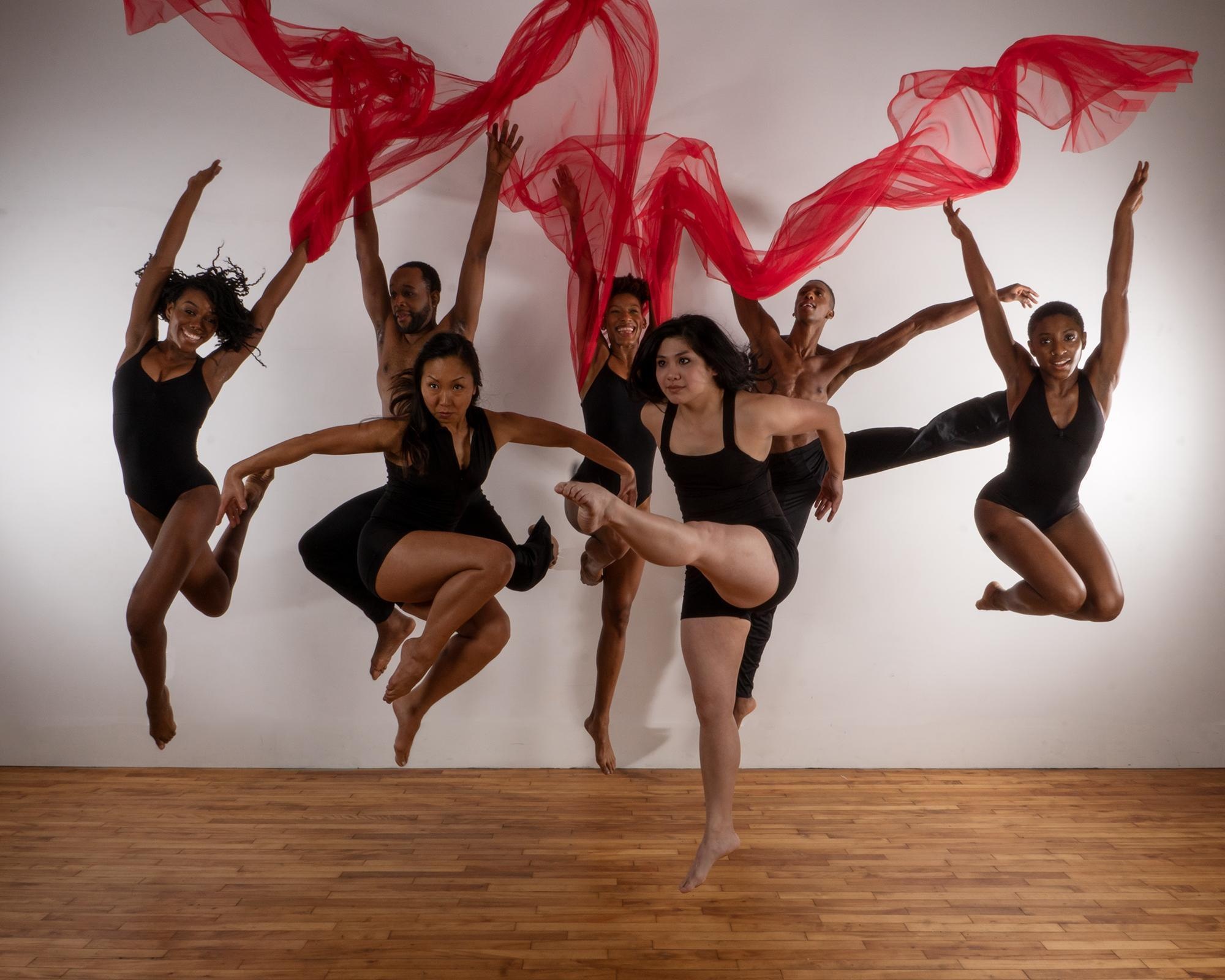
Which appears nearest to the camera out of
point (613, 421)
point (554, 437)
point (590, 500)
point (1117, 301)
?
point (590, 500)

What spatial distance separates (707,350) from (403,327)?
1.28m

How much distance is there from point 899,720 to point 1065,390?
71.1 inches

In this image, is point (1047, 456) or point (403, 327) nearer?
point (1047, 456)

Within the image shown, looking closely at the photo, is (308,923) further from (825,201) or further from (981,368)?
(981,368)

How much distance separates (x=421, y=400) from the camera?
324 centimetres

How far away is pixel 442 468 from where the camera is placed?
129 inches

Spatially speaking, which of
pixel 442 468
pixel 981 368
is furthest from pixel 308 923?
pixel 981 368

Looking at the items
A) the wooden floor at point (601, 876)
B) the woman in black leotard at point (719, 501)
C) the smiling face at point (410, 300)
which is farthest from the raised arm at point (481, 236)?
the wooden floor at point (601, 876)

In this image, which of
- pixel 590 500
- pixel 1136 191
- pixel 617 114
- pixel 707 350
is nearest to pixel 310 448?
pixel 590 500

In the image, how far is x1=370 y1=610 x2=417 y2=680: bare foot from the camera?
12.2ft

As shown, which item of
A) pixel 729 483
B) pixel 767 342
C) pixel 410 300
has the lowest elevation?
pixel 729 483

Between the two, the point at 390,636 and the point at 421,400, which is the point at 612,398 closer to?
the point at 421,400

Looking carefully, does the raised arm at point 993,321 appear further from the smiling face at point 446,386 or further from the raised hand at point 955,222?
the smiling face at point 446,386

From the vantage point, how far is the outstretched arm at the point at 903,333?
148 inches
